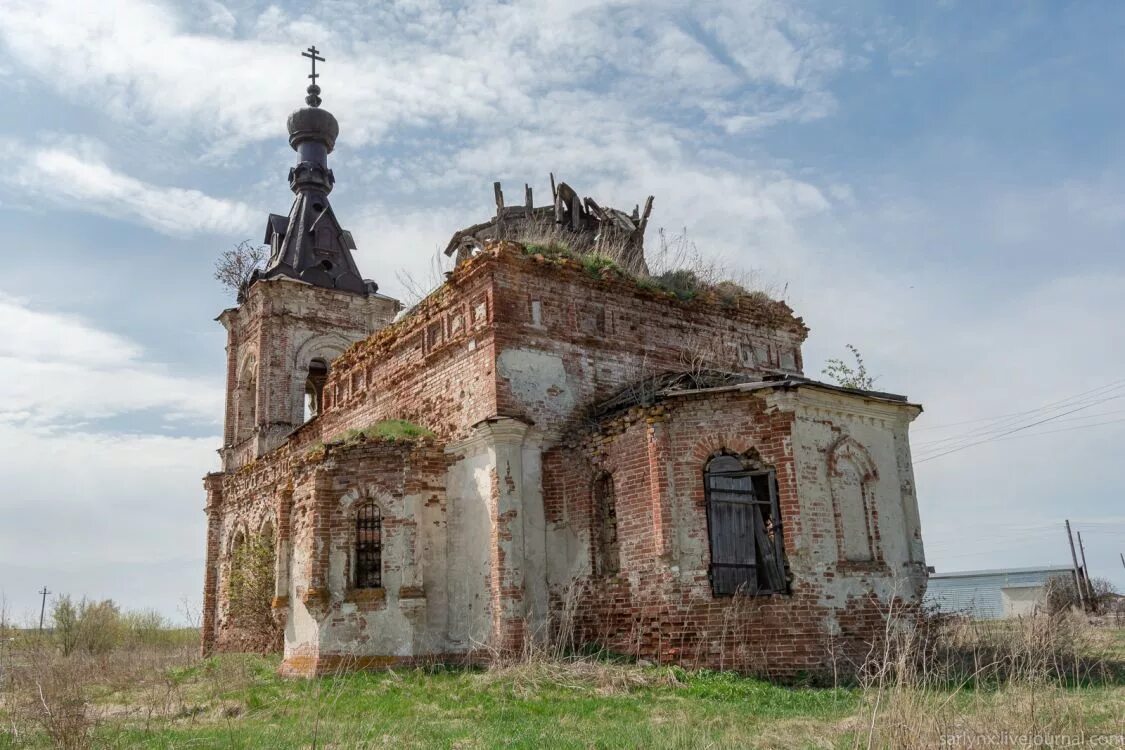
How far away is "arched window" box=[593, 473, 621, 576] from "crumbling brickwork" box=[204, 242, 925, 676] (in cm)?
4

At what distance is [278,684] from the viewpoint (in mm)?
12117

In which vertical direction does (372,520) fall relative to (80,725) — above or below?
above

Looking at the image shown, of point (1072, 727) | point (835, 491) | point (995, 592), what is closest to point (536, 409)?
point (835, 491)

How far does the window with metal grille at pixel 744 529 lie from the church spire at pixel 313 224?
1897 cm

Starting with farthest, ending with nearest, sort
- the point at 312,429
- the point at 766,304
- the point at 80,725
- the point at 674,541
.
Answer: the point at 312,429 < the point at 766,304 < the point at 674,541 < the point at 80,725

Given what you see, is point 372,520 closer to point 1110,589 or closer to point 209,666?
point 209,666

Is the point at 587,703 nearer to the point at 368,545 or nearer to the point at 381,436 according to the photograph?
the point at 368,545

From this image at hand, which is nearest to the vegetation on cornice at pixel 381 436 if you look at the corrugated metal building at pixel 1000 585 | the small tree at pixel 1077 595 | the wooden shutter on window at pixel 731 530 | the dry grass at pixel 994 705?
the wooden shutter on window at pixel 731 530

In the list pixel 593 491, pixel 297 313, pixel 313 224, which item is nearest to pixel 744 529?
pixel 593 491

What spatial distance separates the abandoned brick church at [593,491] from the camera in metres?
11.4

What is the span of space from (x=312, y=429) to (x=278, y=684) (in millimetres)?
8176

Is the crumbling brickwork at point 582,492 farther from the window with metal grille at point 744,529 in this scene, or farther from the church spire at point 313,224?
the church spire at point 313,224

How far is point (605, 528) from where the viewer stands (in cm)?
1274

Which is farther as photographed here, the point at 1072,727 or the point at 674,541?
the point at 674,541
